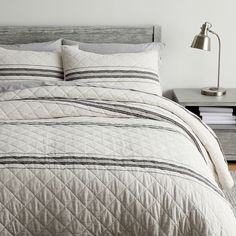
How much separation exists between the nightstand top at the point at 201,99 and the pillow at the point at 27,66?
0.82 m

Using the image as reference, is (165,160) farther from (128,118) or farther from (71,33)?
(71,33)

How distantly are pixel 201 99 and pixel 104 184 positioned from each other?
1.63 m

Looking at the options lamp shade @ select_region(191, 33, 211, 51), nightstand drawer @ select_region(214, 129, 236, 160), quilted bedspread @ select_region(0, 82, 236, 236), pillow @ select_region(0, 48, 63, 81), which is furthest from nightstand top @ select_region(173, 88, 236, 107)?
quilted bedspread @ select_region(0, 82, 236, 236)

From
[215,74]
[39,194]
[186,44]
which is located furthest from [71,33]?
[39,194]

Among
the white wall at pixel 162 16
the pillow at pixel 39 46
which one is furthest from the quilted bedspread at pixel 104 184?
the white wall at pixel 162 16

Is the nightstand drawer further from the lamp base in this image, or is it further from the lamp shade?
the lamp shade

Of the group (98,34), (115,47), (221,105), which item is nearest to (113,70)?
(115,47)

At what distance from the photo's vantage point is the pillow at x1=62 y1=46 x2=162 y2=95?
2.85m

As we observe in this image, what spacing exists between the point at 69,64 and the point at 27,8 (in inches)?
27.4

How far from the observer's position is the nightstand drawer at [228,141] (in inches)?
121

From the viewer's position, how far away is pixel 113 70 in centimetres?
287

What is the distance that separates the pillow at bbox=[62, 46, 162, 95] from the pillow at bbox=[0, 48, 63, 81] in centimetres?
9

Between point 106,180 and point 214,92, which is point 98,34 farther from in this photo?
point 106,180

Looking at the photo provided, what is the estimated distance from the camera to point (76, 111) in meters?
2.27
